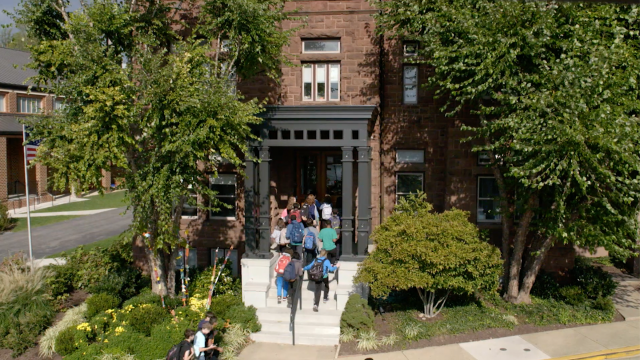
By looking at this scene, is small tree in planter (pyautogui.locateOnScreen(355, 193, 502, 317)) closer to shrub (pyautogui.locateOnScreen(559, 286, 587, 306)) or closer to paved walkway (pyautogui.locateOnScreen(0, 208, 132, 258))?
shrub (pyautogui.locateOnScreen(559, 286, 587, 306))

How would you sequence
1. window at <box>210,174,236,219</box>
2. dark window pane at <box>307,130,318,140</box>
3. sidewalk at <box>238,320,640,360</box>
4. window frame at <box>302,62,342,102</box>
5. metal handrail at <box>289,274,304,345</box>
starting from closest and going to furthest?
sidewalk at <box>238,320,640,360</box> → metal handrail at <box>289,274,304,345</box> → dark window pane at <box>307,130,318,140</box> → window frame at <box>302,62,342,102</box> → window at <box>210,174,236,219</box>

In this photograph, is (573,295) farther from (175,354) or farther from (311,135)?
(175,354)

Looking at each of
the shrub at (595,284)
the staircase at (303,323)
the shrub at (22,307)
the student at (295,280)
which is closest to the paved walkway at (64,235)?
the shrub at (22,307)

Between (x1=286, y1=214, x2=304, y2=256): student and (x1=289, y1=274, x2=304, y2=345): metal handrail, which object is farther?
(x1=286, y1=214, x2=304, y2=256): student

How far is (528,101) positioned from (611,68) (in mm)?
1868

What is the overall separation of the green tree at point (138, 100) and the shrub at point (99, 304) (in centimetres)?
171

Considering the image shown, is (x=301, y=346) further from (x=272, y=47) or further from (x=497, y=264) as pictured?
(x=272, y=47)

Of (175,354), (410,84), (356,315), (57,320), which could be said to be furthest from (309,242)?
(57,320)

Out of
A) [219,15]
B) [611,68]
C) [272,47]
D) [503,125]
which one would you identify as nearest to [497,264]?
[503,125]

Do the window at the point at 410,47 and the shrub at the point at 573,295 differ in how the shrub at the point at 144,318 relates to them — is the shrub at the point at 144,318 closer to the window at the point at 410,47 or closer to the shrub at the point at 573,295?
the shrub at the point at 573,295

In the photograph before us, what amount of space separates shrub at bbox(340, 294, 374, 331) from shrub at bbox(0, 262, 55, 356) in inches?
286

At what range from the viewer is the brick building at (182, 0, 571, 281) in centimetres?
1345

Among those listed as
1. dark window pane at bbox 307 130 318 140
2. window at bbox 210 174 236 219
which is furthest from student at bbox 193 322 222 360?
window at bbox 210 174 236 219

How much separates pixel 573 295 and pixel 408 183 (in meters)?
5.53
